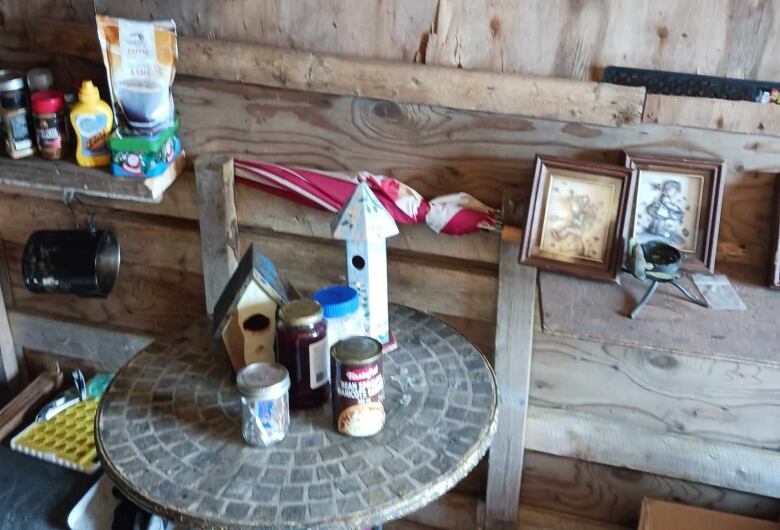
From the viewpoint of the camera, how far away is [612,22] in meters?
1.29

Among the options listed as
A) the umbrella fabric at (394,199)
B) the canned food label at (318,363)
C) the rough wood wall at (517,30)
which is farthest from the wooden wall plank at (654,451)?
the rough wood wall at (517,30)

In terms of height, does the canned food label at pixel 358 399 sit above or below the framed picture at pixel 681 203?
below

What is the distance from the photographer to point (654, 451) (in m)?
1.57

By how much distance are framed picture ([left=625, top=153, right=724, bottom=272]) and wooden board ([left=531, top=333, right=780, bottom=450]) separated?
0.24 m

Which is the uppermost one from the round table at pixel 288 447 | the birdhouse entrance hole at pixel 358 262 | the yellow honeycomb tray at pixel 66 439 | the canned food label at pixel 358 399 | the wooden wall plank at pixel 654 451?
the birdhouse entrance hole at pixel 358 262

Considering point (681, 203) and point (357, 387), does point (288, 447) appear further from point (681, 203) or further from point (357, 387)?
point (681, 203)

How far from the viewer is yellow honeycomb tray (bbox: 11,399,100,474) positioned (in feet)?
5.49

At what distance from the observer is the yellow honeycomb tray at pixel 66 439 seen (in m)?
1.67

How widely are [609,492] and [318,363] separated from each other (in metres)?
0.79

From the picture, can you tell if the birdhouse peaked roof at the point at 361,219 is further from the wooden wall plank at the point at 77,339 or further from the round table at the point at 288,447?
the wooden wall plank at the point at 77,339

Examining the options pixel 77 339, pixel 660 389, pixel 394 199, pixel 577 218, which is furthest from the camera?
pixel 77 339

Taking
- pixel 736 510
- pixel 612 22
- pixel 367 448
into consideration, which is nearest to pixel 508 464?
pixel 736 510

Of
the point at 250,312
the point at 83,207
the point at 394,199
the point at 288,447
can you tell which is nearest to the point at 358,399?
the point at 288,447

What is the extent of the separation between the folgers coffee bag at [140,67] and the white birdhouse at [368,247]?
1.39 ft
